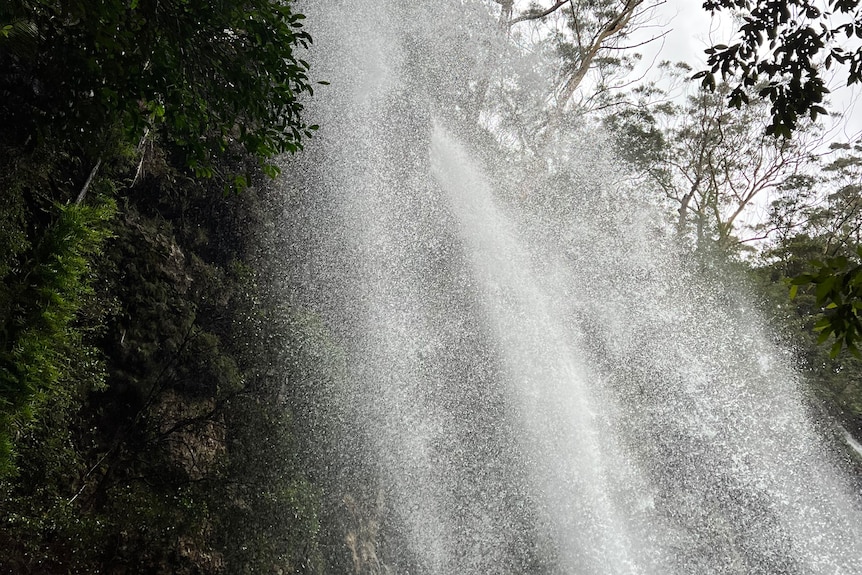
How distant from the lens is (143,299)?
6.22m

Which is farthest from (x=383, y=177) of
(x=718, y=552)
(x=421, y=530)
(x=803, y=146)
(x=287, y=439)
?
(x=803, y=146)

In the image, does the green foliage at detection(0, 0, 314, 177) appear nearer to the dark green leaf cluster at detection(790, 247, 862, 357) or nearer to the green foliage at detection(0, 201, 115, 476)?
the green foliage at detection(0, 201, 115, 476)

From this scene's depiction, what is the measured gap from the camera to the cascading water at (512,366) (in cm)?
880

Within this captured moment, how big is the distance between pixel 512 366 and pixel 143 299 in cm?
621

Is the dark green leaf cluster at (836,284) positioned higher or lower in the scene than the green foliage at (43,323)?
higher

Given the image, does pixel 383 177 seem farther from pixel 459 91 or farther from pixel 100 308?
pixel 100 308

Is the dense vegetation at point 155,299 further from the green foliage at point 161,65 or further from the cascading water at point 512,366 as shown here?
the cascading water at point 512,366

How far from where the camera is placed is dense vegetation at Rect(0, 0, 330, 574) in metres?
3.04

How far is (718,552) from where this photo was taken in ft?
35.1

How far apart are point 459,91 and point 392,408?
31.5 ft

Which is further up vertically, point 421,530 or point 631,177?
point 631,177

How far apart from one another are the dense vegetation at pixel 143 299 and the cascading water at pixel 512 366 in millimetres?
1407

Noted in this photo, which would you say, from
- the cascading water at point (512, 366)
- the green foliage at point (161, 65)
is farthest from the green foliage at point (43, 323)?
the cascading water at point (512, 366)

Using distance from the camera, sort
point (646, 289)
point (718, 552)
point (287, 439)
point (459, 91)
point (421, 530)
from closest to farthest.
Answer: point (287, 439) → point (421, 530) → point (718, 552) → point (646, 289) → point (459, 91)
